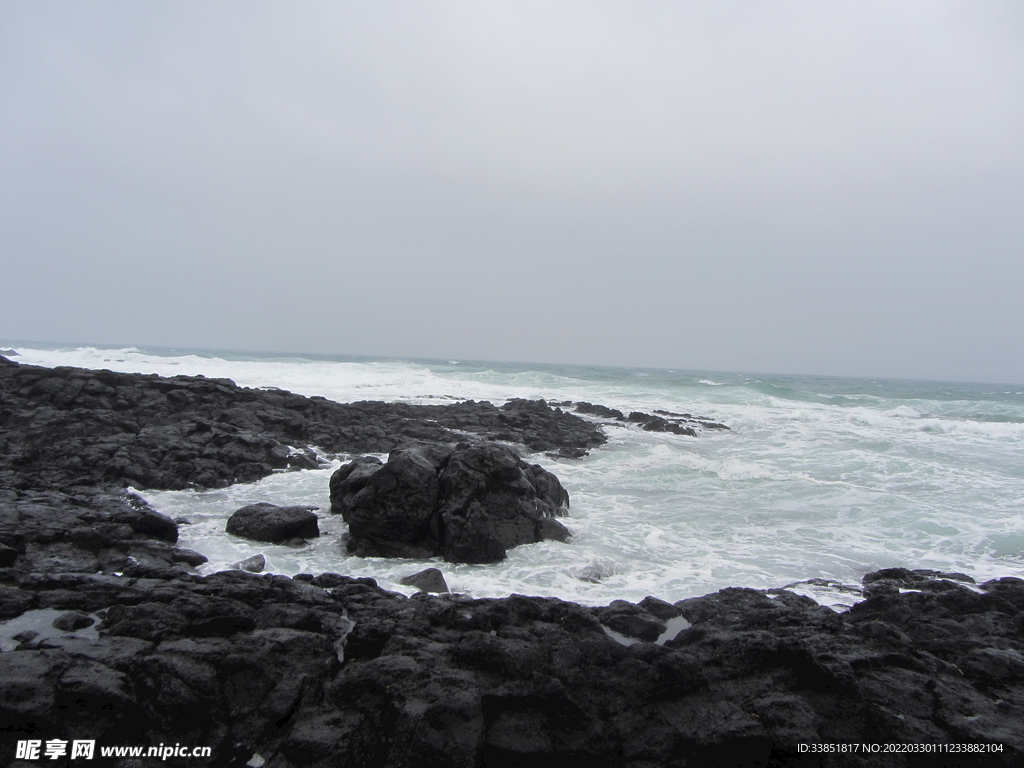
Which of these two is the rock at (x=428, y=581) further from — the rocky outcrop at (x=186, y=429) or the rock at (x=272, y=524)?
the rocky outcrop at (x=186, y=429)

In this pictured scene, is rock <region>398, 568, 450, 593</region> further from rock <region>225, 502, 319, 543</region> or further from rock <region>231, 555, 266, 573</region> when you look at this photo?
rock <region>225, 502, 319, 543</region>

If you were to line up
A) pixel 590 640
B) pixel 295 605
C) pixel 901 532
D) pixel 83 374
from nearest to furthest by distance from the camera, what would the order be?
pixel 590 640
pixel 295 605
pixel 901 532
pixel 83 374

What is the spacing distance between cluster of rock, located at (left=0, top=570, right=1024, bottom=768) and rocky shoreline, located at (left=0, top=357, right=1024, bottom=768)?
0.02 m

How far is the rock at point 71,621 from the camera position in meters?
4.77

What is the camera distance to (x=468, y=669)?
4.39 m

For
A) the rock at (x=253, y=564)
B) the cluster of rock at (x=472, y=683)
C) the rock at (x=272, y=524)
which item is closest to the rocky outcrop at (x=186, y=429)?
the rock at (x=272, y=524)

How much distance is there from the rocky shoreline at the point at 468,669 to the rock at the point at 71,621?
2 centimetres

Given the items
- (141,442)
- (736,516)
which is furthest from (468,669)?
(141,442)

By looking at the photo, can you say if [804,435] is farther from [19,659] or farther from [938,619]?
[19,659]

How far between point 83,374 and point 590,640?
1790cm

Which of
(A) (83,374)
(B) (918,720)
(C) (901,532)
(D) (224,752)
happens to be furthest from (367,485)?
(A) (83,374)

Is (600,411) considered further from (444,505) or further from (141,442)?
(141,442)

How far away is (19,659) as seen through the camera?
3.80 m

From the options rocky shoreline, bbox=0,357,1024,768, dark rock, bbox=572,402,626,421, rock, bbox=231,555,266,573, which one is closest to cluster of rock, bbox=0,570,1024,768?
rocky shoreline, bbox=0,357,1024,768
